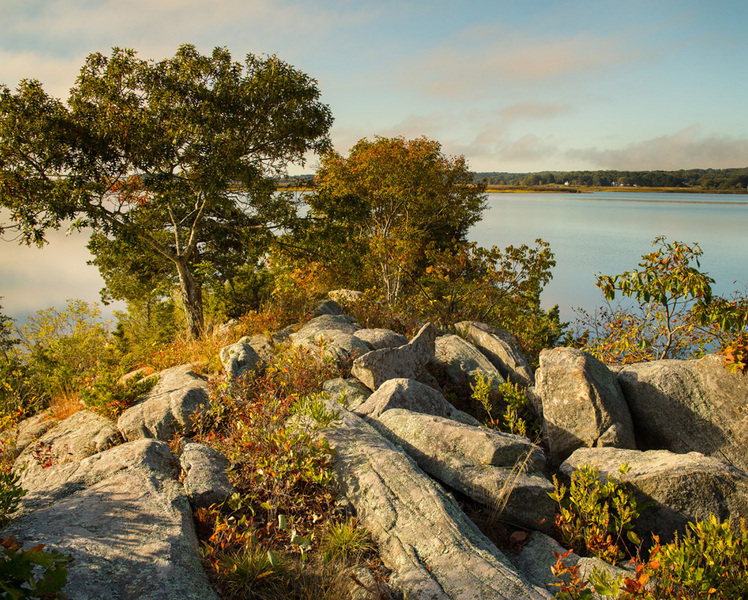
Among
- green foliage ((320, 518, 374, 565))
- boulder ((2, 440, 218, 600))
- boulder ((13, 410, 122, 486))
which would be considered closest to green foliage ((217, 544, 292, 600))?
boulder ((2, 440, 218, 600))

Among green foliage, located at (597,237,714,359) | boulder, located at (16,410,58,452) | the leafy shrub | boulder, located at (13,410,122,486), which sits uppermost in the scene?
green foliage, located at (597,237,714,359)

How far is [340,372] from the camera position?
8.38m

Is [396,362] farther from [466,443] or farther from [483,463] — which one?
[483,463]

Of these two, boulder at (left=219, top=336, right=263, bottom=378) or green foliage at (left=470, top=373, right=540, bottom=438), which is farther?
boulder at (left=219, top=336, right=263, bottom=378)

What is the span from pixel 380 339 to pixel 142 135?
8740mm

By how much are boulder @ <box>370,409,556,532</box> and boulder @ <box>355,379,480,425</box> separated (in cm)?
45

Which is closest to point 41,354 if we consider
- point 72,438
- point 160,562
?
point 72,438

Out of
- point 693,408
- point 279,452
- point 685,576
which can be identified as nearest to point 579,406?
point 693,408

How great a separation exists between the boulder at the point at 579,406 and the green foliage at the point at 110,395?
6908mm

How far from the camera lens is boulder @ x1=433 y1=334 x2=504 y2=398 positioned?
899 cm

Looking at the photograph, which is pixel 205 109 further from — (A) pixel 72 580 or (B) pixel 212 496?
(A) pixel 72 580

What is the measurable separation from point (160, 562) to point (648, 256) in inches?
359

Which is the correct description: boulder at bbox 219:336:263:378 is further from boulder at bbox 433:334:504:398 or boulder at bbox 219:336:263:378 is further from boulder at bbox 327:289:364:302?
boulder at bbox 327:289:364:302

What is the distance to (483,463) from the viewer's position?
5305mm
